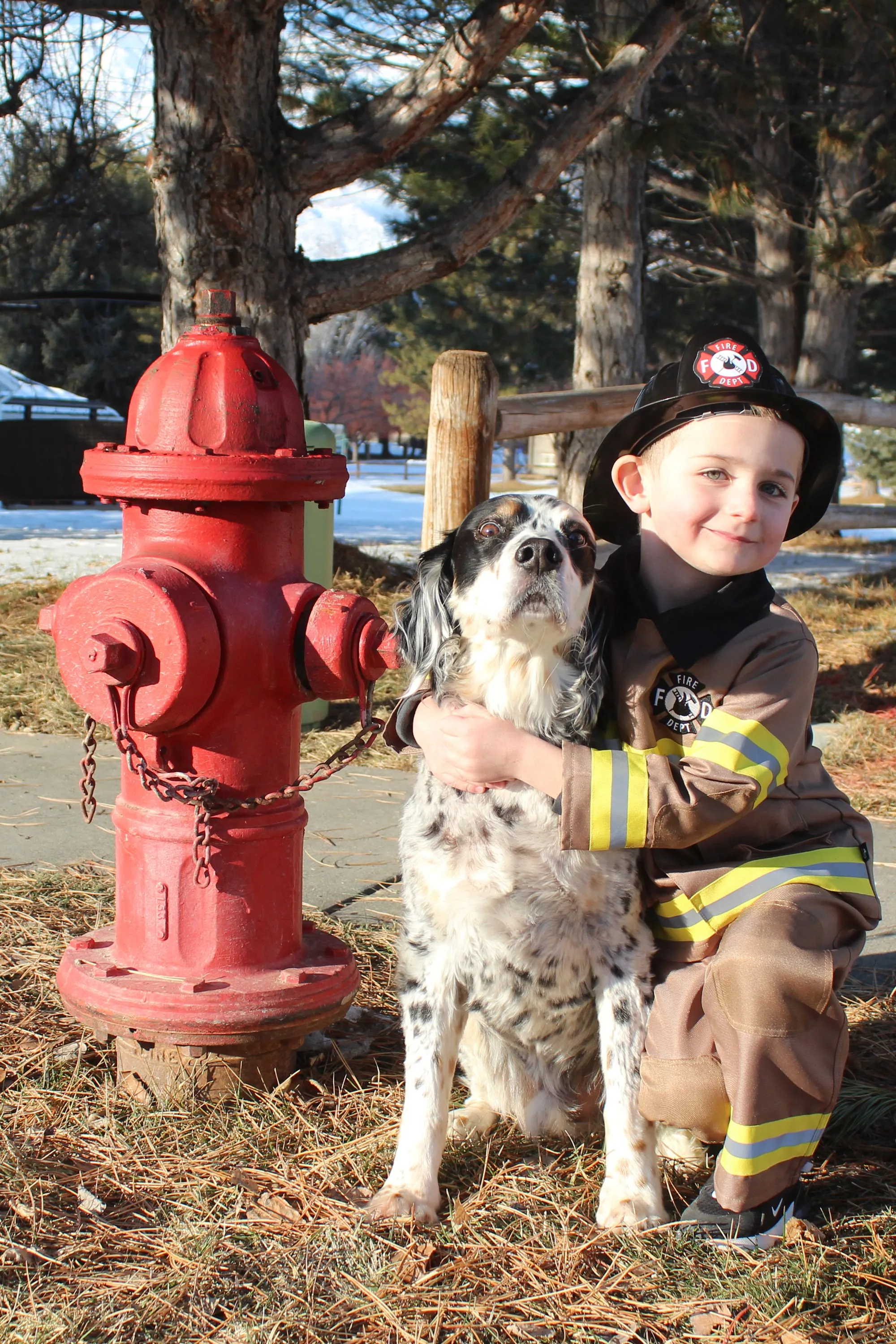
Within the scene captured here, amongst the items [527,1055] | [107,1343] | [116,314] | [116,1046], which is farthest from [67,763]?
[116,314]

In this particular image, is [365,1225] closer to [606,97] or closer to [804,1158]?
[804,1158]

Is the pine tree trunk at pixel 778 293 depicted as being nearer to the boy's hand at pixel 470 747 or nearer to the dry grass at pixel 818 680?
the dry grass at pixel 818 680

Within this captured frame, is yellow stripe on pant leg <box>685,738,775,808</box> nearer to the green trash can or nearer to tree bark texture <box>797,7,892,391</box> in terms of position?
the green trash can

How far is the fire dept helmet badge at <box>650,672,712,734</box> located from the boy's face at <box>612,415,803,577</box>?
0.20m

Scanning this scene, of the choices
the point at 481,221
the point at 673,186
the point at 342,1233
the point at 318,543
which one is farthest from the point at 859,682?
the point at 673,186

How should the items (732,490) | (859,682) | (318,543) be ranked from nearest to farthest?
1. (732,490)
2. (318,543)
3. (859,682)

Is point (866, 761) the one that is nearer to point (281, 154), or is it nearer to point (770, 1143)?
point (770, 1143)

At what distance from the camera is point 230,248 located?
6.06 meters

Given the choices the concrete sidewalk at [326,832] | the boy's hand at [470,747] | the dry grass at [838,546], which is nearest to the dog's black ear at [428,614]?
the boy's hand at [470,747]

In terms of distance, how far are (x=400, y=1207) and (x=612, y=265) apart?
930 centimetres

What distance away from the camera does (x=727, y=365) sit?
208 centimetres

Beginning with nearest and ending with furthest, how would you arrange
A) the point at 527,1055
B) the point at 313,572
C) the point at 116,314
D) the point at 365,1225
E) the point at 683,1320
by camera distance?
1. the point at 683,1320
2. the point at 365,1225
3. the point at 527,1055
4. the point at 313,572
5. the point at 116,314

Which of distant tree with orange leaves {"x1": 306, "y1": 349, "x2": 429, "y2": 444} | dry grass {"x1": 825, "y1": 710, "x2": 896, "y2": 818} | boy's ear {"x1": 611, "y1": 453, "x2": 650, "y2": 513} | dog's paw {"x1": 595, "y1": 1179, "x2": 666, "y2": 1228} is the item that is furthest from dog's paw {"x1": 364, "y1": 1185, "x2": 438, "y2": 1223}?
distant tree with orange leaves {"x1": 306, "y1": 349, "x2": 429, "y2": 444}

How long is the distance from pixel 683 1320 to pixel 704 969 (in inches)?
20.6
